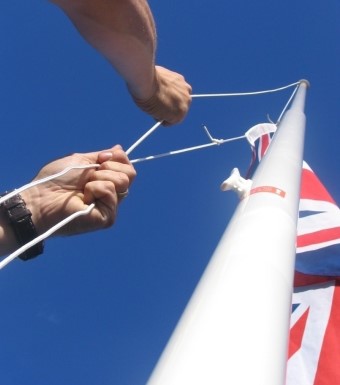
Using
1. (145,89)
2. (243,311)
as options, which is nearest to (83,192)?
(145,89)

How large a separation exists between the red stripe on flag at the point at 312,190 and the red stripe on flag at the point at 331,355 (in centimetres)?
152

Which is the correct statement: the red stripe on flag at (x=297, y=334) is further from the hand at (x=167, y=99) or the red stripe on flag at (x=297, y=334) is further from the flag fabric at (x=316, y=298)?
the hand at (x=167, y=99)

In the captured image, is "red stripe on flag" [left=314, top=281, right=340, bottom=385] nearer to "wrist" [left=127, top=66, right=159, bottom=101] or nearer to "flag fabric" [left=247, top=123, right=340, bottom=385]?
"flag fabric" [left=247, top=123, right=340, bottom=385]

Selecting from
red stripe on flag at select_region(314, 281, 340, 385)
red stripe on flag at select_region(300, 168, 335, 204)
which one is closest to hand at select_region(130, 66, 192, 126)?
red stripe on flag at select_region(314, 281, 340, 385)

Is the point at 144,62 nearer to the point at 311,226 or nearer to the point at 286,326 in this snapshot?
the point at 286,326

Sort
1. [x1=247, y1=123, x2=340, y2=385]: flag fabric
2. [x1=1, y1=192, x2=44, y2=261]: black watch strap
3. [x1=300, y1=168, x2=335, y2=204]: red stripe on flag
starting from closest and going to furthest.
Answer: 1. [x1=1, y1=192, x2=44, y2=261]: black watch strap
2. [x1=247, y1=123, x2=340, y2=385]: flag fabric
3. [x1=300, y1=168, x2=335, y2=204]: red stripe on flag

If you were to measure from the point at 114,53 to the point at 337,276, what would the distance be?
3.48 metres

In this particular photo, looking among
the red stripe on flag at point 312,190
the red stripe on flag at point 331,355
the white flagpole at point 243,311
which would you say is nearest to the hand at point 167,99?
the white flagpole at point 243,311

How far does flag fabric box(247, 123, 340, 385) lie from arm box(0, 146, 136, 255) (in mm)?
2314

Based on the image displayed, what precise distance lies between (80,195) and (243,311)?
3.02 ft

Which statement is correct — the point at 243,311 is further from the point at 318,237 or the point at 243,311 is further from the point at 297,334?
the point at 318,237

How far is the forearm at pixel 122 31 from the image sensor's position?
1736 mm

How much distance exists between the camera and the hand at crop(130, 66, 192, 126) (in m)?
2.31

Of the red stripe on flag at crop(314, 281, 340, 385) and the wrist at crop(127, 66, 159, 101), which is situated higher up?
the wrist at crop(127, 66, 159, 101)
